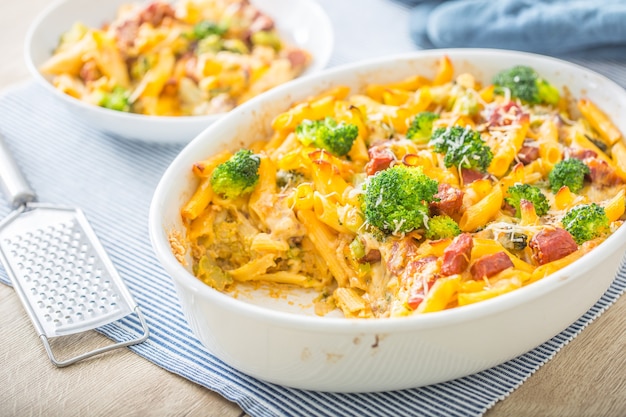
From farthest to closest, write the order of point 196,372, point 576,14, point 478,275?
point 576,14
point 196,372
point 478,275

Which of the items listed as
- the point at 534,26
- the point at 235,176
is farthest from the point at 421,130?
the point at 534,26

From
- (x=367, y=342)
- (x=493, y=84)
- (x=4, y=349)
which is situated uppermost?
(x=493, y=84)

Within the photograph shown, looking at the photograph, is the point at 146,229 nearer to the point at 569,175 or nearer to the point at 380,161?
the point at 380,161

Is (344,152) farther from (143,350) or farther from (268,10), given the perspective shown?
(268,10)

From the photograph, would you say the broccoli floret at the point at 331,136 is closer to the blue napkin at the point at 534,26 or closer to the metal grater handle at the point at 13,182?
the metal grater handle at the point at 13,182

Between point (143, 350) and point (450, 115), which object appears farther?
point (450, 115)

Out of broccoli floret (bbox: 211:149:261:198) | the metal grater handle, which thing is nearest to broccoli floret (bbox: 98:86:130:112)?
the metal grater handle

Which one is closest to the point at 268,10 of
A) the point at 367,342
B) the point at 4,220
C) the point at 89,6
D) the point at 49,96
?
the point at 89,6
